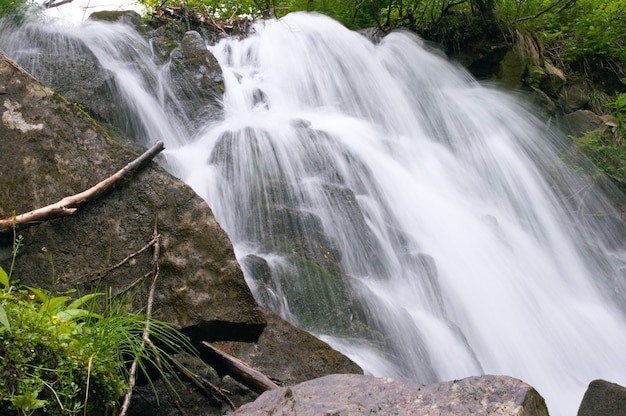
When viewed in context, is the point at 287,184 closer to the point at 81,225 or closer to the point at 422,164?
the point at 422,164

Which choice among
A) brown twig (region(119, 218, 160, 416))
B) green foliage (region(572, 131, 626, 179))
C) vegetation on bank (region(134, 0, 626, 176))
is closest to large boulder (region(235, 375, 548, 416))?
brown twig (region(119, 218, 160, 416))

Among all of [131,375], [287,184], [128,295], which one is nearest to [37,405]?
[131,375]

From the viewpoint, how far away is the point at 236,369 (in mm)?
2875

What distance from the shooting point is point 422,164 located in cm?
711

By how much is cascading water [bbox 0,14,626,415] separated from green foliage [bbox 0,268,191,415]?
1922 millimetres

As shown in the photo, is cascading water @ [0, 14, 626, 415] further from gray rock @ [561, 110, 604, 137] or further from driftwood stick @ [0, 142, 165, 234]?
driftwood stick @ [0, 142, 165, 234]

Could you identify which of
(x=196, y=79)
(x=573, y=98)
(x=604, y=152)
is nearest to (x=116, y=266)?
(x=196, y=79)

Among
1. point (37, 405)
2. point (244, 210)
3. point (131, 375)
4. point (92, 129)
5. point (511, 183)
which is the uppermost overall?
point (92, 129)

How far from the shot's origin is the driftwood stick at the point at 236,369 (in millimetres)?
2840

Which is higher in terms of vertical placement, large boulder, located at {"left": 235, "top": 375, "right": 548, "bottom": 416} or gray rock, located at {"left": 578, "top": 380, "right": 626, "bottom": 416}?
large boulder, located at {"left": 235, "top": 375, "right": 548, "bottom": 416}

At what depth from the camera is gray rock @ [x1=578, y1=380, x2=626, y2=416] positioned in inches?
113

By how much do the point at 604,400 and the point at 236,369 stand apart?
A: 168 centimetres

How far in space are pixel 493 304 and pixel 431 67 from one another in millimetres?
4594

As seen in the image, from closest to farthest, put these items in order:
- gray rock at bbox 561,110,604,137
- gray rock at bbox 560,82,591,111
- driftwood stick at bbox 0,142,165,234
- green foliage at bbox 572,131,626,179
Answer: driftwood stick at bbox 0,142,165,234, green foliage at bbox 572,131,626,179, gray rock at bbox 561,110,604,137, gray rock at bbox 560,82,591,111
